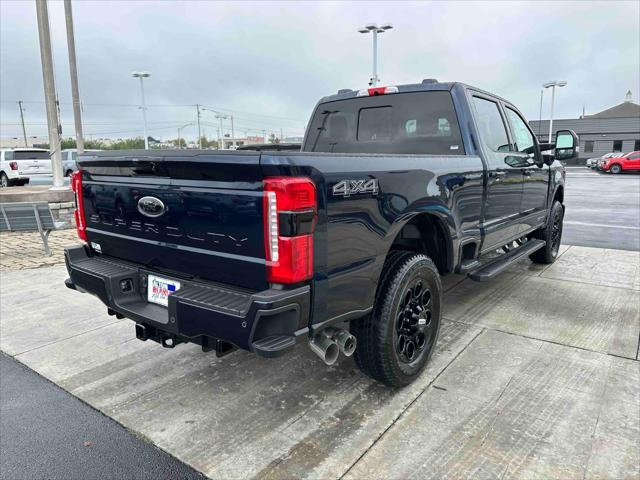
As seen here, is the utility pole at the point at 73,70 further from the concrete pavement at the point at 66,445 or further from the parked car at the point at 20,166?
the concrete pavement at the point at 66,445

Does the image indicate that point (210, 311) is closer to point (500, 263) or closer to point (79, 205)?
point (79, 205)

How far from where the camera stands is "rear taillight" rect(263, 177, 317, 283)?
218 centimetres

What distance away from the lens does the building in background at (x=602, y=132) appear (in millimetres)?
48438

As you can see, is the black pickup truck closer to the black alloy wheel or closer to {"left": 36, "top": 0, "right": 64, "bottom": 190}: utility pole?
the black alloy wheel

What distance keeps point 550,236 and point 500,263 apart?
2.21 meters

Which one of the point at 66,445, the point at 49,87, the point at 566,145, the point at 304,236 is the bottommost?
the point at 66,445

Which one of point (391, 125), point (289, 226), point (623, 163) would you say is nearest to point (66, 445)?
point (289, 226)

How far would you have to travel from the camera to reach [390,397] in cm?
312

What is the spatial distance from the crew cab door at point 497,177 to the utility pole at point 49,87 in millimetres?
9353

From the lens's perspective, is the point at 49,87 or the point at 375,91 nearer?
the point at 375,91

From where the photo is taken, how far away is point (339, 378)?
3.38 meters

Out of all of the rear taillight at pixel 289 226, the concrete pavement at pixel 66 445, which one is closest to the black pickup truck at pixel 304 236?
the rear taillight at pixel 289 226

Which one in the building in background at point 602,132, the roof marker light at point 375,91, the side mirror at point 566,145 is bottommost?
the side mirror at point 566,145

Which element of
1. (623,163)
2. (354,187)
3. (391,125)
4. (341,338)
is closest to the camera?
(354,187)
